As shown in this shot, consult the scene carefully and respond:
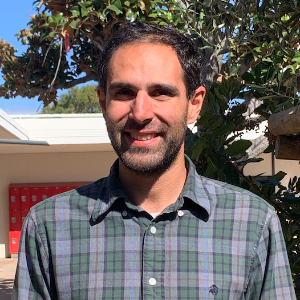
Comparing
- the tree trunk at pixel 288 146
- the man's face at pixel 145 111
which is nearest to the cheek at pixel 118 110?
the man's face at pixel 145 111

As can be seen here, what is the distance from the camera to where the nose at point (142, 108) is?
5.01 feet

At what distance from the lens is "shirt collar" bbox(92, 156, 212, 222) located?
5.22ft

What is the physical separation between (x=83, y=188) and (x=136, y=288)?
1.31 feet

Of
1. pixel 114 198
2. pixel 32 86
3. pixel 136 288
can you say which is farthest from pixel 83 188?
pixel 32 86

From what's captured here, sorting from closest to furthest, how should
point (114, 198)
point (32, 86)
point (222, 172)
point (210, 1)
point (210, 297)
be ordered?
1. point (210, 297)
2. point (114, 198)
3. point (222, 172)
4. point (210, 1)
5. point (32, 86)

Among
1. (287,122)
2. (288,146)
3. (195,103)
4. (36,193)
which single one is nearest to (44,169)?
(36,193)

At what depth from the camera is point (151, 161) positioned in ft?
5.16

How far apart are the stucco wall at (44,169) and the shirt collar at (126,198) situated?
1160 centimetres

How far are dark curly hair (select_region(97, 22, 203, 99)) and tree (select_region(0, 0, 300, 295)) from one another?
0.94 meters

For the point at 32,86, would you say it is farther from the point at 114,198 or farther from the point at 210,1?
the point at 114,198

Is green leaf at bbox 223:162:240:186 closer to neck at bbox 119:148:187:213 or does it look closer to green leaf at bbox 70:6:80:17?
neck at bbox 119:148:187:213

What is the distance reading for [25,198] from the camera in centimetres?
1298

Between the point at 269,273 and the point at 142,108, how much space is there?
63cm

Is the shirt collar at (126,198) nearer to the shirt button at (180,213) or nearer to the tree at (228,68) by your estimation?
the shirt button at (180,213)
